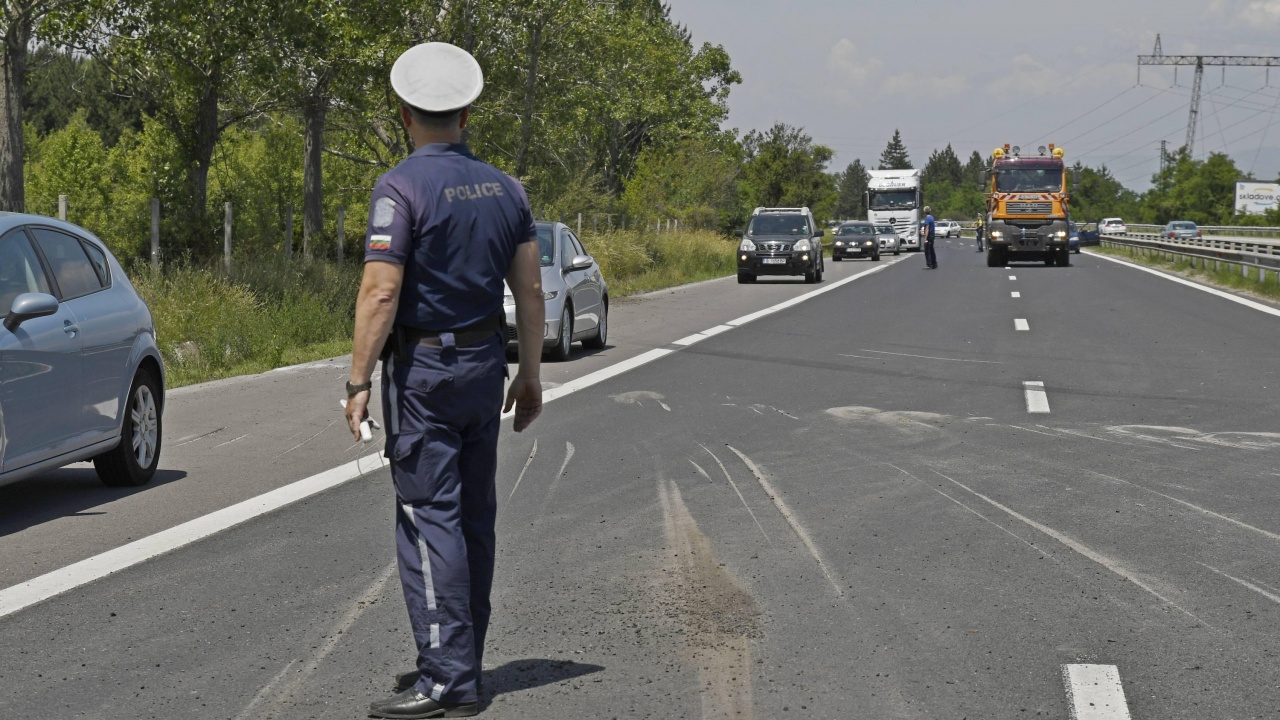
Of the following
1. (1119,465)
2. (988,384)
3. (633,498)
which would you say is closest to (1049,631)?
(633,498)

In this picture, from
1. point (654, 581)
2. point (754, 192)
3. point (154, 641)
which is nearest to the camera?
point (154, 641)

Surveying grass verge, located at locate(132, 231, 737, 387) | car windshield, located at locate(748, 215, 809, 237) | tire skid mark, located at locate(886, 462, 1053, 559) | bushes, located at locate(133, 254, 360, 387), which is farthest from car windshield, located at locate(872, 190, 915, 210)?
tire skid mark, located at locate(886, 462, 1053, 559)

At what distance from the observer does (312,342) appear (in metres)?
18.0

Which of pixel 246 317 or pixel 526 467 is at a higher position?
pixel 246 317

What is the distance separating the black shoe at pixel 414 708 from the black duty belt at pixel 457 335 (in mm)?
1013

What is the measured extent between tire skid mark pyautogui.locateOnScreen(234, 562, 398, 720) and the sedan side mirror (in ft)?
8.47

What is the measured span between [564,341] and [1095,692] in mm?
11987

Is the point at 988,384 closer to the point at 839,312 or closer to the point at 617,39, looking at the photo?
the point at 839,312

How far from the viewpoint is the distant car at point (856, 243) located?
57.1m

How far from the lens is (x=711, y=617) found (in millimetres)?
5668

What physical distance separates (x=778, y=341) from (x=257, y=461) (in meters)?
10.5

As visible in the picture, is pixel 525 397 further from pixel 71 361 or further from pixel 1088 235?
pixel 1088 235

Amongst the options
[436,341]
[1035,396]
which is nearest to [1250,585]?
[436,341]

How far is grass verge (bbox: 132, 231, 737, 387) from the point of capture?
15.7 metres
